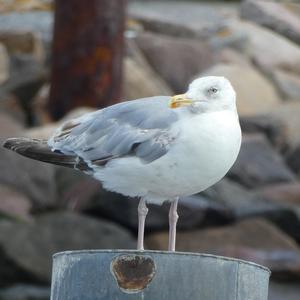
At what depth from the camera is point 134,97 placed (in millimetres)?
12578

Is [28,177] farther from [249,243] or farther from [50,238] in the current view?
[249,243]

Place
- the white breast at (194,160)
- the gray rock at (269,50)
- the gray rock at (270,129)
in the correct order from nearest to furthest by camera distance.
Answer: the white breast at (194,160) < the gray rock at (270,129) < the gray rock at (269,50)

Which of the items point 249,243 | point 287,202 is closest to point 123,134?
point 249,243

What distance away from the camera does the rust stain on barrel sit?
4406mm

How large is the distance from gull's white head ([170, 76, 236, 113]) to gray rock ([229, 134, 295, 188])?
233 inches

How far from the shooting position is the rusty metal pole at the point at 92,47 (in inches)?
481

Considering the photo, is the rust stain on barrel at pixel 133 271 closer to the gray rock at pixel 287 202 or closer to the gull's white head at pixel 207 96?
the gull's white head at pixel 207 96

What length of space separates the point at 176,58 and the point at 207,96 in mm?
8319

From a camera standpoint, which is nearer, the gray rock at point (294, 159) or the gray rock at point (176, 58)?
the gray rock at point (294, 159)

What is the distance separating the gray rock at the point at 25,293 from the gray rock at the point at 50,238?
4.6 inches

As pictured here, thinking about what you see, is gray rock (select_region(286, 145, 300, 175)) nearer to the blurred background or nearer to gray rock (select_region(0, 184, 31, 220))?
the blurred background

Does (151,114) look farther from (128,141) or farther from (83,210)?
(83,210)

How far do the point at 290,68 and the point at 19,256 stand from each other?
5632mm

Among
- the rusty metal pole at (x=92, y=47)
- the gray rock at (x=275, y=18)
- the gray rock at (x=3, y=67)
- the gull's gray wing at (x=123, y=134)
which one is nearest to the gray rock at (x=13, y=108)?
the gray rock at (x=3, y=67)
